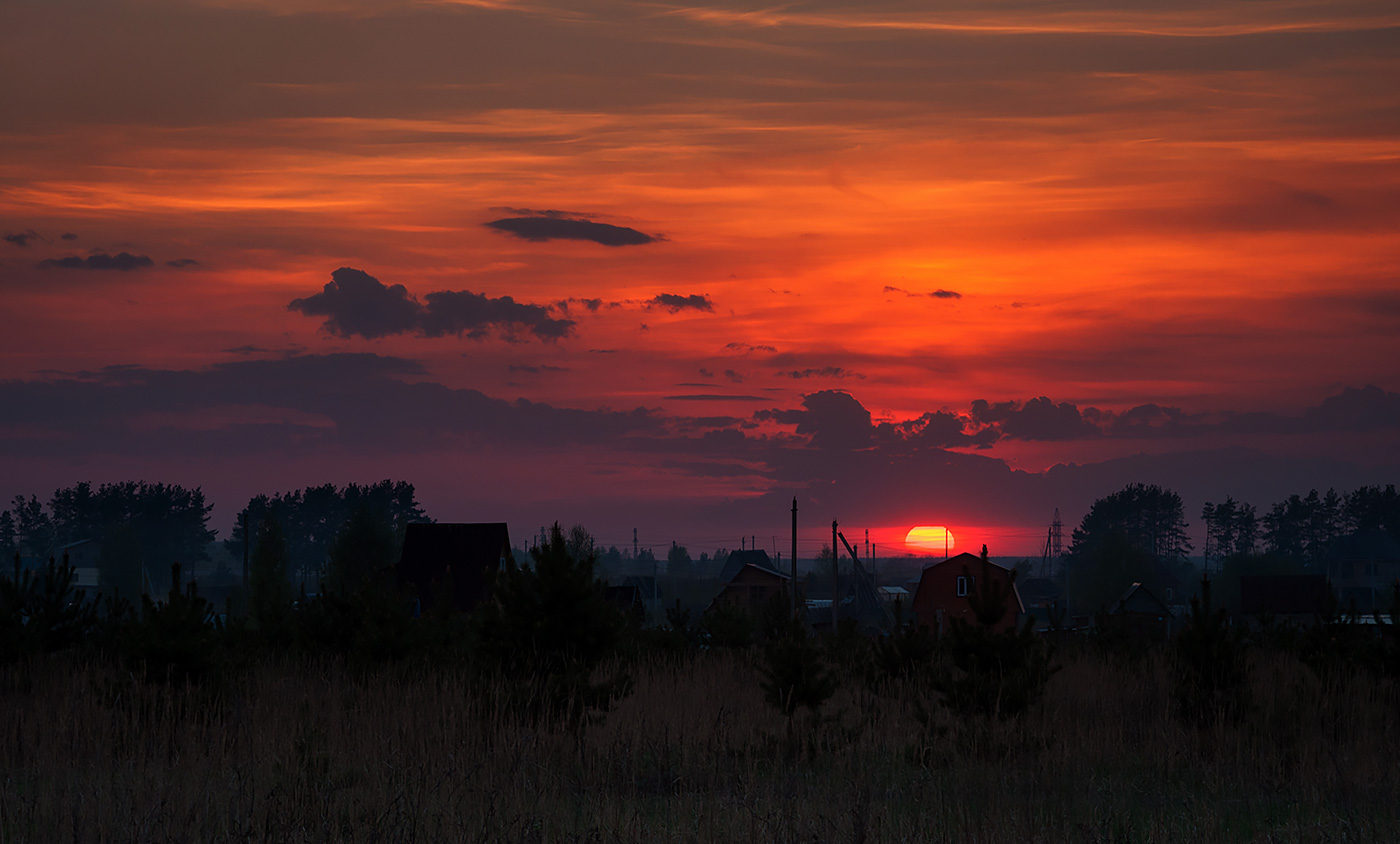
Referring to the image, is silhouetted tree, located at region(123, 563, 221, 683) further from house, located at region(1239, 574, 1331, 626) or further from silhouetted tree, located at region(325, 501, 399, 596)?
house, located at region(1239, 574, 1331, 626)

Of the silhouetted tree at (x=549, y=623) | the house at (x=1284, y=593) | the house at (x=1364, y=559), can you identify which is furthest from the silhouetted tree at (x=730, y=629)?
the house at (x=1364, y=559)

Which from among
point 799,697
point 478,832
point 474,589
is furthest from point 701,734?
point 474,589

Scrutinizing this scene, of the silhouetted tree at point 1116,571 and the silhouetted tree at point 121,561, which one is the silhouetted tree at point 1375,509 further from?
the silhouetted tree at point 121,561

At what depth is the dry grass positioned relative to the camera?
350 inches

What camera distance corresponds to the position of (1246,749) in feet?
46.4

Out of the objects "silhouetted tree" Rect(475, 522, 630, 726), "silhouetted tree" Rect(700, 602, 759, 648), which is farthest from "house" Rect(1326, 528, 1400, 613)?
"silhouetted tree" Rect(475, 522, 630, 726)

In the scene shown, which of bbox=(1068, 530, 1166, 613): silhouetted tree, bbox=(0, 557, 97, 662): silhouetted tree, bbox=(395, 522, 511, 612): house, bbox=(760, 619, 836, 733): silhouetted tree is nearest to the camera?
bbox=(760, 619, 836, 733): silhouetted tree

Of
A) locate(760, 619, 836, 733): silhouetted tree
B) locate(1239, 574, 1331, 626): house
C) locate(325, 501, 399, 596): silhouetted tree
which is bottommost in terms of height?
locate(1239, 574, 1331, 626): house

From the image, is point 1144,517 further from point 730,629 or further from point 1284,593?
point 730,629

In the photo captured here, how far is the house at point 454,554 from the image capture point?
51812 mm

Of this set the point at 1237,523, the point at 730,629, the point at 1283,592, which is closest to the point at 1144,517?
the point at 1237,523

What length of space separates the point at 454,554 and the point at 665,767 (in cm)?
4183

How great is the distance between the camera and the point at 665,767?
12.8m

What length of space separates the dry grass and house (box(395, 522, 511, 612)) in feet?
107
